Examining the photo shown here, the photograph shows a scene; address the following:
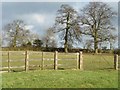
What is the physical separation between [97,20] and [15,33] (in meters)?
23.5

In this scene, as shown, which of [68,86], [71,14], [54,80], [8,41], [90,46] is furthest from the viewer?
[8,41]

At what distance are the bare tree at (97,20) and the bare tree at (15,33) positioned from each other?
20.1m

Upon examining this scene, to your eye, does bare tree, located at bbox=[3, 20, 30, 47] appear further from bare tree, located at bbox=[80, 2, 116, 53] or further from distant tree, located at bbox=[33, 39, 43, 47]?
bare tree, located at bbox=[80, 2, 116, 53]

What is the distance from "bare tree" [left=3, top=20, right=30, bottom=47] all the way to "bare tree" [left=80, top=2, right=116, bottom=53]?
2011 centimetres

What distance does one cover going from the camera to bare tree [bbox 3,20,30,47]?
83.3 metres

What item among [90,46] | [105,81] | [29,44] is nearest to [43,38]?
[29,44]

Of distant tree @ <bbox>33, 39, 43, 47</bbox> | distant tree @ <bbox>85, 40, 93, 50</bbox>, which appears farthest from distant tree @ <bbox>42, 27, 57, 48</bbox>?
distant tree @ <bbox>85, 40, 93, 50</bbox>

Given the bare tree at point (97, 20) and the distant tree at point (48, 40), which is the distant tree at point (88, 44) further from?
the distant tree at point (48, 40)

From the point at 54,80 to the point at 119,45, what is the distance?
5226 cm

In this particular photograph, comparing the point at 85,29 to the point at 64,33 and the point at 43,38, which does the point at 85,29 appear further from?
the point at 43,38

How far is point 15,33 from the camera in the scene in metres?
84.2

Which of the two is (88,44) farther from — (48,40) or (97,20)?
(48,40)

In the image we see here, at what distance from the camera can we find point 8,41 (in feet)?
274

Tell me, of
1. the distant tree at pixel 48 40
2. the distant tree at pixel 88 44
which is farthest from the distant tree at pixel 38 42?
the distant tree at pixel 88 44
